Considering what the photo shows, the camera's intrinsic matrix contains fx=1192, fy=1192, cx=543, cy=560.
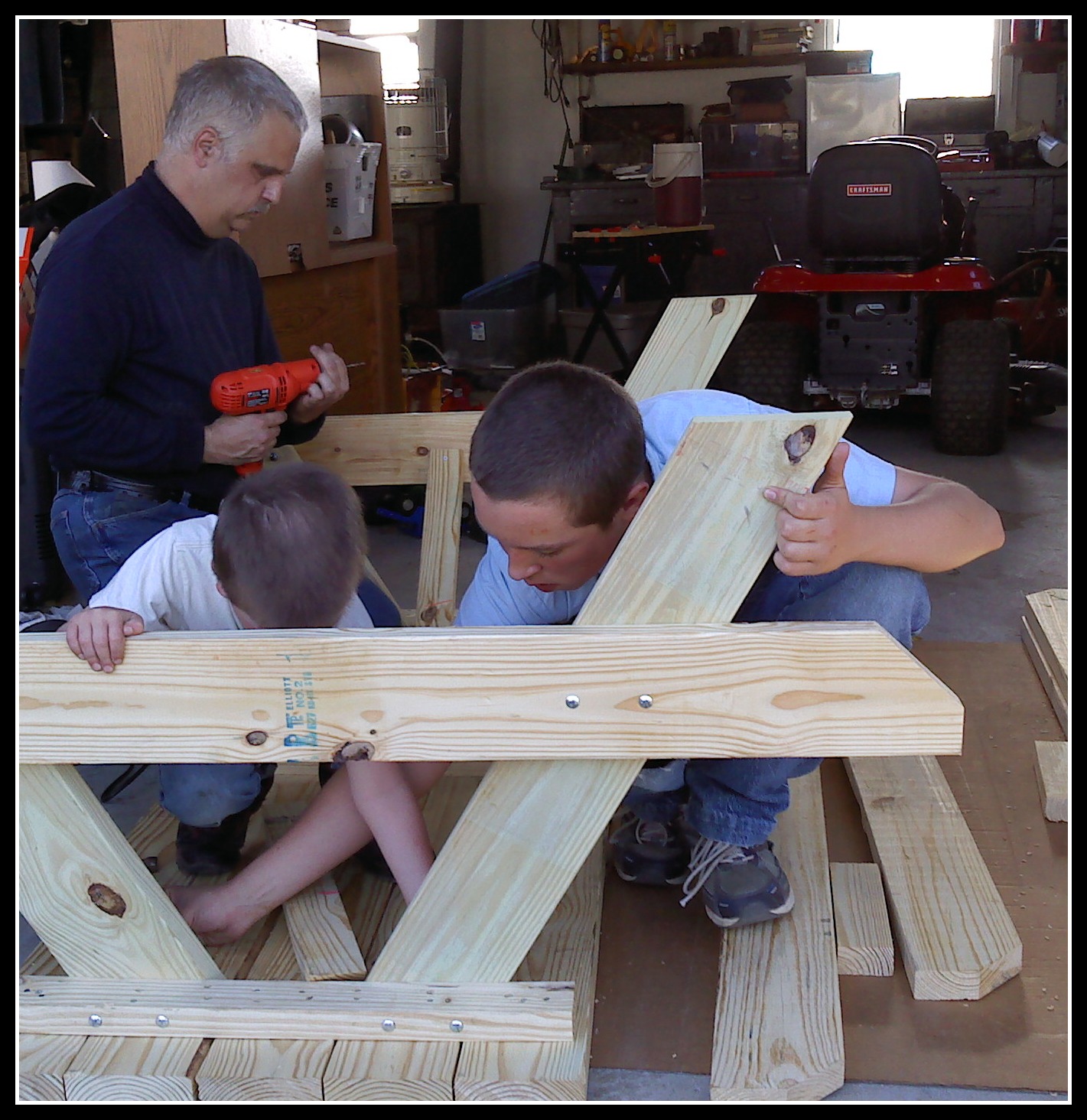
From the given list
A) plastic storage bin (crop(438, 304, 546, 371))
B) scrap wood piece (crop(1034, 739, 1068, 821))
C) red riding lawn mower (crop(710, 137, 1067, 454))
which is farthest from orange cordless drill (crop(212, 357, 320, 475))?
plastic storage bin (crop(438, 304, 546, 371))

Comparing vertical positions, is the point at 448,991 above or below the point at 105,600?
below

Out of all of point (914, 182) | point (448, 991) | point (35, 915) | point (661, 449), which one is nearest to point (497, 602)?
point (661, 449)

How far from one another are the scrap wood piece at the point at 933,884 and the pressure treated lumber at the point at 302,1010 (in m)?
0.53

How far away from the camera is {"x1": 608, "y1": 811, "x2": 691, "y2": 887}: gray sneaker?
1.93 m

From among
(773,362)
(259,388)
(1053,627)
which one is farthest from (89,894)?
(773,362)

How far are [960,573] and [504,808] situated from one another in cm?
262

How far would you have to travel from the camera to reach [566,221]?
26.2ft

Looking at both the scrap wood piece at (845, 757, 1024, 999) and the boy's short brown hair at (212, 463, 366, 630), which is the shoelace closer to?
the scrap wood piece at (845, 757, 1024, 999)

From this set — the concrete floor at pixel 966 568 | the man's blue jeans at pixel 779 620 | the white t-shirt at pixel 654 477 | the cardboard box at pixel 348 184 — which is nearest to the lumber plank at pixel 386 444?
the white t-shirt at pixel 654 477

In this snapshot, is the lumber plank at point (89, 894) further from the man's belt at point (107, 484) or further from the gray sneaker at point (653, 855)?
the man's belt at point (107, 484)

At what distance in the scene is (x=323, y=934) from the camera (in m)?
1.75

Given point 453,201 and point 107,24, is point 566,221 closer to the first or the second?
point 453,201

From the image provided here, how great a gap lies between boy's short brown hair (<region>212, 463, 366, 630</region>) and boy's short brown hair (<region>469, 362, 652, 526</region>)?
274 millimetres

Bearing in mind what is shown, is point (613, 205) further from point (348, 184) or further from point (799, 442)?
point (799, 442)
